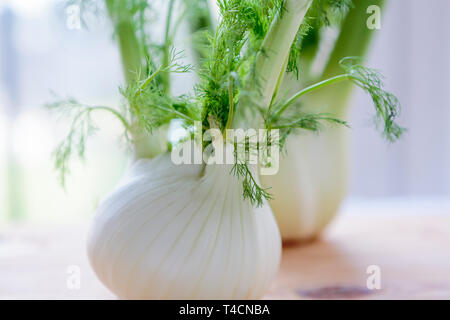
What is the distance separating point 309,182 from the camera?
62cm

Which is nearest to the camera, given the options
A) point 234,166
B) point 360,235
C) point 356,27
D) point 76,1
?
point 234,166

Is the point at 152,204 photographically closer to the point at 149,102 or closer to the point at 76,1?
the point at 149,102

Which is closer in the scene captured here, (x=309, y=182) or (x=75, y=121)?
(x=75, y=121)

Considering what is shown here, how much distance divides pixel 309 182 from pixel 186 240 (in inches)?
11.4

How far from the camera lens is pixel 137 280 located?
1.22ft

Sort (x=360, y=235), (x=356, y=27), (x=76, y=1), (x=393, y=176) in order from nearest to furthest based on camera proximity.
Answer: (x=76, y=1) < (x=356, y=27) < (x=360, y=235) < (x=393, y=176)

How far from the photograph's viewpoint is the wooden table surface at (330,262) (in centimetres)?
48

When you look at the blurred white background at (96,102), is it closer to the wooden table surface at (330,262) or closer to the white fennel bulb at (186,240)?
the wooden table surface at (330,262)

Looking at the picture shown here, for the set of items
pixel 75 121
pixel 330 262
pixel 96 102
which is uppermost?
pixel 96 102

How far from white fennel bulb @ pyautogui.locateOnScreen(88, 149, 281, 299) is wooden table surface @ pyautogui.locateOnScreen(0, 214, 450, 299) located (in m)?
0.10

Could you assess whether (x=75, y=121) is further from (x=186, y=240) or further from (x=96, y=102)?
(x=96, y=102)

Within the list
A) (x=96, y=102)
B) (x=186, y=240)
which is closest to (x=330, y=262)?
(x=186, y=240)
